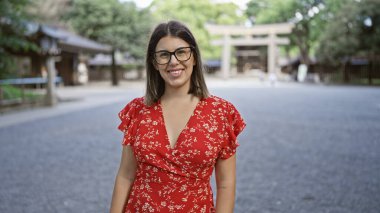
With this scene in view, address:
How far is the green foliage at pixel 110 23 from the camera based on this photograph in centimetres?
2412

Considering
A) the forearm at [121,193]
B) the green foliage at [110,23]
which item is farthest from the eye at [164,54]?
the green foliage at [110,23]

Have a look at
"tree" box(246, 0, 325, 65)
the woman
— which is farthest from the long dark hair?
"tree" box(246, 0, 325, 65)

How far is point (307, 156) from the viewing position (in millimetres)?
5691

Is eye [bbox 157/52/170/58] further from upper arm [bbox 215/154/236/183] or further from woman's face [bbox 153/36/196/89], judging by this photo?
upper arm [bbox 215/154/236/183]

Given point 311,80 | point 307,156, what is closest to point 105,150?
point 307,156

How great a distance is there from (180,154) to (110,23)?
81.1 ft

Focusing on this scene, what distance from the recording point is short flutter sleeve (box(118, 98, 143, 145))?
1.52 m

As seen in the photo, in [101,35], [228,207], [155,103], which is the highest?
[101,35]

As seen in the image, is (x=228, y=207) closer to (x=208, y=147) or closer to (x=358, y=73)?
(x=208, y=147)

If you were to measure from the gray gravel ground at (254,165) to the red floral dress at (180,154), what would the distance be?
7.07 ft

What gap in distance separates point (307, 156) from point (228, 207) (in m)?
4.43

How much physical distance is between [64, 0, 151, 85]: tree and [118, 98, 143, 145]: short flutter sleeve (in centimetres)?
2367

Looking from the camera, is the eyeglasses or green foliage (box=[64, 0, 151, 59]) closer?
the eyeglasses

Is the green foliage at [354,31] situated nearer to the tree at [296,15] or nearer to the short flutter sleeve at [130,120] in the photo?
the tree at [296,15]
